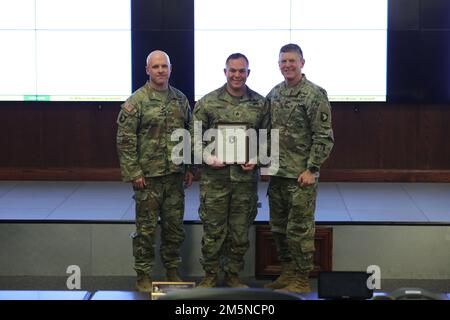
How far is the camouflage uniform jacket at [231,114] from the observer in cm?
453

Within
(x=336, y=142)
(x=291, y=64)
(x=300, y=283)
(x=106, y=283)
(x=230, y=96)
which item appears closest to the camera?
(x=291, y=64)

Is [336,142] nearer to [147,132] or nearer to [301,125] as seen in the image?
[301,125]

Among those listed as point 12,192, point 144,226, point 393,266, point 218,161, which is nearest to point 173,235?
point 144,226

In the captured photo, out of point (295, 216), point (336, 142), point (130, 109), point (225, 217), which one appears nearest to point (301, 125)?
point (295, 216)

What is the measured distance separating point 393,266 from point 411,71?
78.3 inches

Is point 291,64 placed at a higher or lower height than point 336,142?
higher

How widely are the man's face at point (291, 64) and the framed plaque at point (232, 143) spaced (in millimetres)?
373

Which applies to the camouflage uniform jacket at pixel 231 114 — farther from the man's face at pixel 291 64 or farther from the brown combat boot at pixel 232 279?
the brown combat boot at pixel 232 279

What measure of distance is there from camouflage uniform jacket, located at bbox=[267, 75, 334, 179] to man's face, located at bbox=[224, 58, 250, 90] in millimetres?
245

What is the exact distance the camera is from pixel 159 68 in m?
4.50

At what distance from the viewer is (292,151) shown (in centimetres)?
456

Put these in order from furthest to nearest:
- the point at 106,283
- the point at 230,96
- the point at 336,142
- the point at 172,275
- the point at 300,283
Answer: the point at 336,142 < the point at 106,283 < the point at 172,275 < the point at 300,283 < the point at 230,96

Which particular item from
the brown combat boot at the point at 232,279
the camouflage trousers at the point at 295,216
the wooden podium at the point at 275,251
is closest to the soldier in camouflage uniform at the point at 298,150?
the camouflage trousers at the point at 295,216

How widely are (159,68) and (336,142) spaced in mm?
2567
